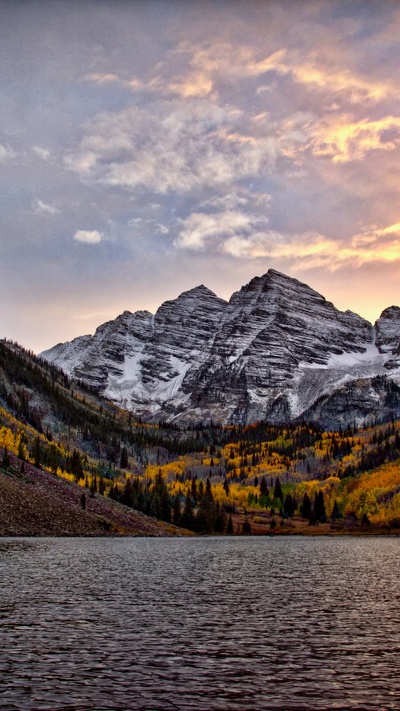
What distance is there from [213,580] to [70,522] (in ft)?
242

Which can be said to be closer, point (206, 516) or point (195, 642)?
point (195, 642)

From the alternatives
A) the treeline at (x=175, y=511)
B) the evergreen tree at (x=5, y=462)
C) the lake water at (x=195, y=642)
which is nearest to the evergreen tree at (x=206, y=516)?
the treeline at (x=175, y=511)

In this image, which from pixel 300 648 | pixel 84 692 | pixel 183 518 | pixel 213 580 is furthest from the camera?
pixel 183 518

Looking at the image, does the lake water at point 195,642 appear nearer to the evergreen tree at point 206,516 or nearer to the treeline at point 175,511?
the treeline at point 175,511

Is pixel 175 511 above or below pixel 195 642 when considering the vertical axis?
below

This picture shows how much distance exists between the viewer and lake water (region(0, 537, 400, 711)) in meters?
18.3

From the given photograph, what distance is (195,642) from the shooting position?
85.4ft

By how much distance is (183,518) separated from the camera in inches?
7032

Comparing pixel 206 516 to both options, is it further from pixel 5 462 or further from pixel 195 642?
pixel 195 642

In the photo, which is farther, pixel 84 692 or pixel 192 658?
pixel 192 658

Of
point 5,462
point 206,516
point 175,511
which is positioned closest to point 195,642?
point 5,462

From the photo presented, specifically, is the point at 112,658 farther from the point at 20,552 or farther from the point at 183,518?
the point at 183,518

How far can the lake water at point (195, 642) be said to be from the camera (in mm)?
18328

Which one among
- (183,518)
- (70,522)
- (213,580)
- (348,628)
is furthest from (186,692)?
(183,518)
